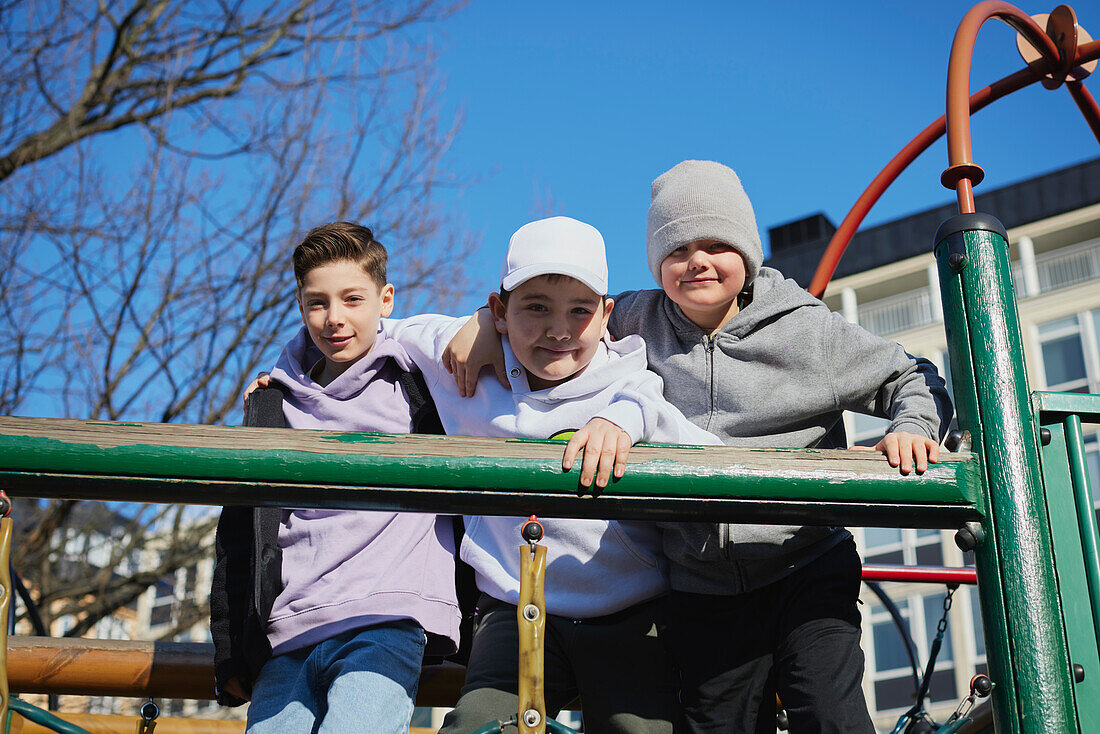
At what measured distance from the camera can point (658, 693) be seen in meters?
2.22

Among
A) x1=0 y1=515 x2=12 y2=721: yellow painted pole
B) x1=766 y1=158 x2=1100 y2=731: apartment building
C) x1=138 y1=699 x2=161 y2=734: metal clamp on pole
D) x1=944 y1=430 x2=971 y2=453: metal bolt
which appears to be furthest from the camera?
x1=766 y1=158 x2=1100 y2=731: apartment building

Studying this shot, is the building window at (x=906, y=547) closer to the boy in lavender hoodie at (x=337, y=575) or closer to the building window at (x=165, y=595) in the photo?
the building window at (x=165, y=595)

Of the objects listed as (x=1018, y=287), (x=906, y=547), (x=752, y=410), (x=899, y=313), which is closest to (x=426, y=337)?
(x=752, y=410)

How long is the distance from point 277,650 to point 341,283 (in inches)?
31.3

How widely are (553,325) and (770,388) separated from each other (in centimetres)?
48

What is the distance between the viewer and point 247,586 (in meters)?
2.26

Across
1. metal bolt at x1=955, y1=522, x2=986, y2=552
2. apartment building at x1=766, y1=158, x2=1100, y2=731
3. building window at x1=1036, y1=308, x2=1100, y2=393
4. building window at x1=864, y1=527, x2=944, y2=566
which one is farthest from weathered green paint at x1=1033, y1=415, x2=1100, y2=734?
building window at x1=1036, y1=308, x2=1100, y2=393

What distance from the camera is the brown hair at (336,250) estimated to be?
249 centimetres

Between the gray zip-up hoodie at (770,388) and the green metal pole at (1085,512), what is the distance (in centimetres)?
46

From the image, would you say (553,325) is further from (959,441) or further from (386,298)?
(959,441)

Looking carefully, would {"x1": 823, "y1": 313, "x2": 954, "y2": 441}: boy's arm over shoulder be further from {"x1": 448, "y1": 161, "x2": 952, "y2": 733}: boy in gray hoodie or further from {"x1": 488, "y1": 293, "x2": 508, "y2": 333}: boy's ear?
{"x1": 488, "y1": 293, "x2": 508, "y2": 333}: boy's ear

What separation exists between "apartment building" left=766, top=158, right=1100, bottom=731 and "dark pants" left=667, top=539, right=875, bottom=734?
17.8 meters

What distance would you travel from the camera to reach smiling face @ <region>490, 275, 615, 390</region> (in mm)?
2258

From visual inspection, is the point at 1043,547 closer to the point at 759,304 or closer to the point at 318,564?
the point at 759,304
